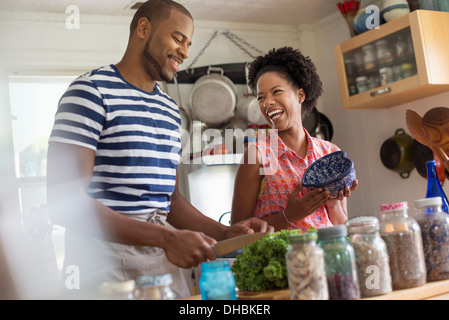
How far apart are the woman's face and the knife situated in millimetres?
864

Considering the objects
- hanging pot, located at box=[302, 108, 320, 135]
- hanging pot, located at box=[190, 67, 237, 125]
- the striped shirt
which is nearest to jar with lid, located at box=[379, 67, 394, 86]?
hanging pot, located at box=[302, 108, 320, 135]

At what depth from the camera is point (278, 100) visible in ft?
6.54

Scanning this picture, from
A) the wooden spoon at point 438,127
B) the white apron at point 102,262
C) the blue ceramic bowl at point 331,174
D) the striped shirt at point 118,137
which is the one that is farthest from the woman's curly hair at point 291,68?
the white apron at point 102,262

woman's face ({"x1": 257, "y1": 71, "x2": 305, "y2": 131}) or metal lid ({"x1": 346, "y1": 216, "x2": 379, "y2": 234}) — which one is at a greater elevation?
woman's face ({"x1": 257, "y1": 71, "x2": 305, "y2": 131})

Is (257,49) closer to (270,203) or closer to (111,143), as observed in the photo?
(270,203)

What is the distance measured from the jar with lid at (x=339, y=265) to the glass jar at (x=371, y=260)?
4 centimetres

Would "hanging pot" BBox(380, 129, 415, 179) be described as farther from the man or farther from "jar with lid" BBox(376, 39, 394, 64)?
the man

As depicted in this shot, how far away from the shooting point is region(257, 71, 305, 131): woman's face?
6.49ft

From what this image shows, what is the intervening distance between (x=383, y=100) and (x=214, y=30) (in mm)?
1193

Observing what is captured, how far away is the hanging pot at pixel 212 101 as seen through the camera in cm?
335

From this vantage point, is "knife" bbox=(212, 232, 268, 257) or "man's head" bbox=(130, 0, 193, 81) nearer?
"knife" bbox=(212, 232, 268, 257)

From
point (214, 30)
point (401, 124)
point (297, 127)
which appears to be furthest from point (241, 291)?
point (214, 30)

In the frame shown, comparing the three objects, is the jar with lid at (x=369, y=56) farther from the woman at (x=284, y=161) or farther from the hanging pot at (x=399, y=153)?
the woman at (x=284, y=161)

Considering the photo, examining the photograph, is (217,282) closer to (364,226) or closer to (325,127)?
(364,226)
